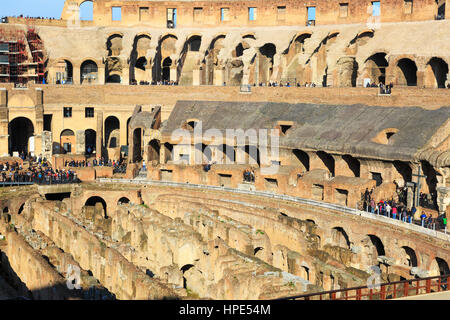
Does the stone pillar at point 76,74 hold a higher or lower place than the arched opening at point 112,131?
higher

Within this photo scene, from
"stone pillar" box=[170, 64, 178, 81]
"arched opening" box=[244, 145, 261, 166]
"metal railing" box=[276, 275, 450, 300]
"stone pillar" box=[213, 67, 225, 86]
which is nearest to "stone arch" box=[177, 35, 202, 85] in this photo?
"stone pillar" box=[170, 64, 178, 81]

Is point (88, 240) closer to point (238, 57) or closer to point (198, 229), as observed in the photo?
point (198, 229)

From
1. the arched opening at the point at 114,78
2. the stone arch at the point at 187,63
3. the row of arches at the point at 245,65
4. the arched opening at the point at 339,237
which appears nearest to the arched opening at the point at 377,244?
the arched opening at the point at 339,237

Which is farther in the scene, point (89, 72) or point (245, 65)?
point (89, 72)

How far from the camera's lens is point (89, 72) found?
176 feet

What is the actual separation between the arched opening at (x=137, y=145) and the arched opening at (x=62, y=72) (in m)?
8.97

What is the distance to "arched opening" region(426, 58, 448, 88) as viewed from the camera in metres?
44.0

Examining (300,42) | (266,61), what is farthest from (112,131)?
(300,42)

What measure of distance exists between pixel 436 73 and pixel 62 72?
97.4ft

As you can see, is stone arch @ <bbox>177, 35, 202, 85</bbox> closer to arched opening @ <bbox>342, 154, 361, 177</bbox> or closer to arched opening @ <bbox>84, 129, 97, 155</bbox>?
arched opening @ <bbox>84, 129, 97, 155</bbox>

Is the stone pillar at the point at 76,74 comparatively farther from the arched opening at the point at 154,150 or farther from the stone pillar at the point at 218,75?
the stone pillar at the point at 218,75

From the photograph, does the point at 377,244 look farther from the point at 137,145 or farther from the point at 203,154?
the point at 137,145

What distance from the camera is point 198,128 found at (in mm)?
43312

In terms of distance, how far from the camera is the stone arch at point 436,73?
43.9 meters
